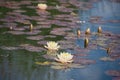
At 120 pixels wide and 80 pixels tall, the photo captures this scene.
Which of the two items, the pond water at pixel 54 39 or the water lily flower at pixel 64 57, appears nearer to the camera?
the pond water at pixel 54 39

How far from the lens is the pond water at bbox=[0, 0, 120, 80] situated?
10.9ft

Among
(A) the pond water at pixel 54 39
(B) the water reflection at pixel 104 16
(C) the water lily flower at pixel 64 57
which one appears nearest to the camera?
(A) the pond water at pixel 54 39

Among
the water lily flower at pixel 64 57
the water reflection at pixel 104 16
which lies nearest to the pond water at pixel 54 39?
the water reflection at pixel 104 16

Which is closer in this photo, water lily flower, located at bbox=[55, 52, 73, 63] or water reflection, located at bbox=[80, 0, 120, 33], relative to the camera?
A: water lily flower, located at bbox=[55, 52, 73, 63]

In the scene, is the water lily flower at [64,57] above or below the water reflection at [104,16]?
above

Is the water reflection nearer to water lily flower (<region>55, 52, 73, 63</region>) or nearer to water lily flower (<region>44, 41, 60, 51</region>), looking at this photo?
water lily flower (<region>44, 41, 60, 51</region>)

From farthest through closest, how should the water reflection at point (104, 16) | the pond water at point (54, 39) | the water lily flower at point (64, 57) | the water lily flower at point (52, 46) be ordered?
the water reflection at point (104, 16)
the water lily flower at point (52, 46)
the water lily flower at point (64, 57)
the pond water at point (54, 39)

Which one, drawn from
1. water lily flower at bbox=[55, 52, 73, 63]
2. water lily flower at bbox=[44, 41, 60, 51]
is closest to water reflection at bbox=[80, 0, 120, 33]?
water lily flower at bbox=[44, 41, 60, 51]

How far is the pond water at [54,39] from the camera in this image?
332 cm

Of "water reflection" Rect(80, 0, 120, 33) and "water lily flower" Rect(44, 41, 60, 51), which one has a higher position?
"water lily flower" Rect(44, 41, 60, 51)

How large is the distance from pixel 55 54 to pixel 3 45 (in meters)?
0.70

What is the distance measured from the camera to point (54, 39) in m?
4.46

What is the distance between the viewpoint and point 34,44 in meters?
4.16

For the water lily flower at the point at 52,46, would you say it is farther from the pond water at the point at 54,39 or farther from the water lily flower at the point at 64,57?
the water lily flower at the point at 64,57
